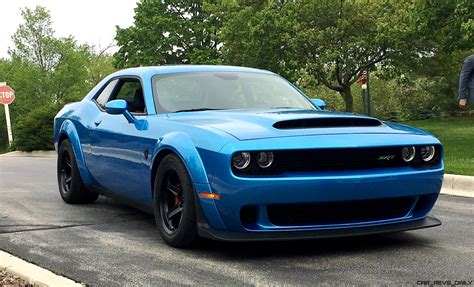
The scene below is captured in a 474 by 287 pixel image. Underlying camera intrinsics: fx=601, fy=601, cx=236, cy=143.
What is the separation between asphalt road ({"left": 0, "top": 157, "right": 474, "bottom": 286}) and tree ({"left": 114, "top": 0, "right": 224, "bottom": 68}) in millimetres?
35785

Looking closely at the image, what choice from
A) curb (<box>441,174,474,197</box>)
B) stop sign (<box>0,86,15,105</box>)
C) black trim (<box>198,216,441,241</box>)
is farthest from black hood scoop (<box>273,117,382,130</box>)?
stop sign (<box>0,86,15,105</box>)

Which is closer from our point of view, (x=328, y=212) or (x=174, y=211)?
(x=328, y=212)

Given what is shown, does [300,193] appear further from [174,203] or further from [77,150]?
[77,150]

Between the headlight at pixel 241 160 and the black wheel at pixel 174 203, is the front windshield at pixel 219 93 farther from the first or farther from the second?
the headlight at pixel 241 160

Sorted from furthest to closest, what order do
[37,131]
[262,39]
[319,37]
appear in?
[262,39] < [37,131] < [319,37]

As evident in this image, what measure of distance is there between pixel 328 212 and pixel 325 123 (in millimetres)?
661

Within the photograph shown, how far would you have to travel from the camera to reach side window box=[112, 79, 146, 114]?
217 inches

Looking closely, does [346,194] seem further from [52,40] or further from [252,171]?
[52,40]

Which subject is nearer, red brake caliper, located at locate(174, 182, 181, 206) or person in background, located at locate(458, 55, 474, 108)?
red brake caliper, located at locate(174, 182, 181, 206)

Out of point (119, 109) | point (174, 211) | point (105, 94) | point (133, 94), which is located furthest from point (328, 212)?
point (105, 94)

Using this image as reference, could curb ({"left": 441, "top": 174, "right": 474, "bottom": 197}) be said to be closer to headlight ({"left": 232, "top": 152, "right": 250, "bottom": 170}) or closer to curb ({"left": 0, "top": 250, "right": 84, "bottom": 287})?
headlight ({"left": 232, "top": 152, "right": 250, "bottom": 170})

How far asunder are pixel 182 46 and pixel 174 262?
4017 centimetres

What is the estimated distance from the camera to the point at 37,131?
2377 cm

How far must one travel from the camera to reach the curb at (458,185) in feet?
24.7
